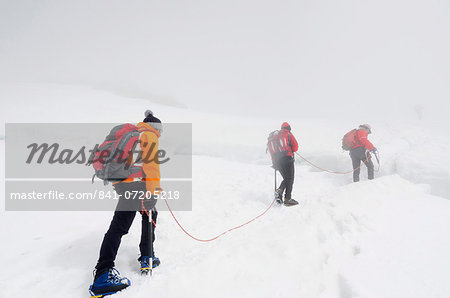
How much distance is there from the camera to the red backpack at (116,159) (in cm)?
254

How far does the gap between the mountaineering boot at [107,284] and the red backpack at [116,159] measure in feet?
3.40

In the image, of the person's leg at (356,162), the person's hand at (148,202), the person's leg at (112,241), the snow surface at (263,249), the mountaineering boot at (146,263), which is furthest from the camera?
the person's leg at (356,162)

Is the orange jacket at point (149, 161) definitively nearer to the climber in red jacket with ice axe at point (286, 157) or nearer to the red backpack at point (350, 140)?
the climber in red jacket with ice axe at point (286, 157)

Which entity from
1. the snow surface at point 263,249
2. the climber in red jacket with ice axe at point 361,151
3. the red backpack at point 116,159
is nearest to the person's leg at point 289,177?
the snow surface at point 263,249

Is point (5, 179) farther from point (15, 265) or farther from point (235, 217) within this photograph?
point (235, 217)

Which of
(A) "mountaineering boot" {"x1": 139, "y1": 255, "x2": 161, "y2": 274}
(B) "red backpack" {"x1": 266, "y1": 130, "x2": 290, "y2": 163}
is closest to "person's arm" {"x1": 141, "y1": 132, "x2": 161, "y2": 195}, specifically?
(A) "mountaineering boot" {"x1": 139, "y1": 255, "x2": 161, "y2": 274}

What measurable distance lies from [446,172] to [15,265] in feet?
36.9

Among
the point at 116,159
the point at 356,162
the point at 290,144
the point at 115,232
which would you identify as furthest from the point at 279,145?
the point at 115,232

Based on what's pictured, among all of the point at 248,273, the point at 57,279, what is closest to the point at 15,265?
the point at 57,279

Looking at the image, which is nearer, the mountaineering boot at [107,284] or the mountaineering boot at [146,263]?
the mountaineering boot at [107,284]

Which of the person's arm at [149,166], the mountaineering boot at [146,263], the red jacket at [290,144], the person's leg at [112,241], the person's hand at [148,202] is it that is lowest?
the mountaineering boot at [146,263]

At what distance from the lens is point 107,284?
2387 millimetres

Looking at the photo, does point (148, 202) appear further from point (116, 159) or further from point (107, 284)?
point (107, 284)

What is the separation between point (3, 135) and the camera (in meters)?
10.7
